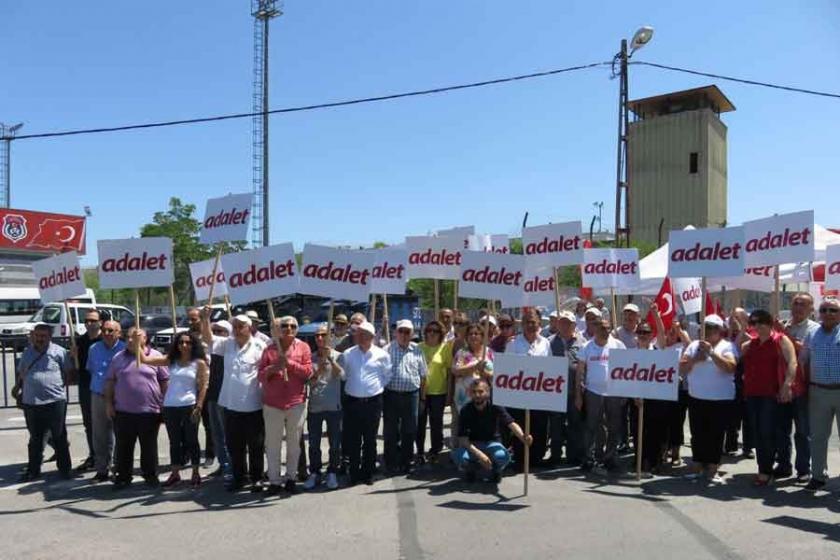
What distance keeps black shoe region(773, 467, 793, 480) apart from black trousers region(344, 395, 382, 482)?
13.7ft

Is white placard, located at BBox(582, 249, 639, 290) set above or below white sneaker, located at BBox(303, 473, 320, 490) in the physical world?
above

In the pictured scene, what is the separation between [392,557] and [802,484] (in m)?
4.49

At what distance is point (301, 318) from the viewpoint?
91.6 feet

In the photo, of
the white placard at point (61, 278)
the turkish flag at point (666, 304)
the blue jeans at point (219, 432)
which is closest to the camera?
the blue jeans at point (219, 432)

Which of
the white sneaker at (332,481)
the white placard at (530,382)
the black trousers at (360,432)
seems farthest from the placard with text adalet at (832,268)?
the white sneaker at (332,481)

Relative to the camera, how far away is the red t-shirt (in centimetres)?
685

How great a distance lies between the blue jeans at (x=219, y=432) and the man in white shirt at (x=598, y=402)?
3809 mm

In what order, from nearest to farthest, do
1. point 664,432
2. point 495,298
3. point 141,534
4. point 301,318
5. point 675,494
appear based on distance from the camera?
point 141,534
point 675,494
point 664,432
point 495,298
point 301,318

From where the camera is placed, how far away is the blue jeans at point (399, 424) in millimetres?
7297

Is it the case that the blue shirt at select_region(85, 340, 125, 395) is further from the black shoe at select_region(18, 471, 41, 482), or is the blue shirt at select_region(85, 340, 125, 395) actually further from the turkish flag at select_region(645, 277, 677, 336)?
the turkish flag at select_region(645, 277, 677, 336)

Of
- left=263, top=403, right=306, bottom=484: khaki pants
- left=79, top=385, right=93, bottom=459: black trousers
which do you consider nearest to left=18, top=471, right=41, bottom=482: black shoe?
left=79, top=385, right=93, bottom=459: black trousers

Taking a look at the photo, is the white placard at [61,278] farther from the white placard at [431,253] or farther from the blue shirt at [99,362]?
the white placard at [431,253]

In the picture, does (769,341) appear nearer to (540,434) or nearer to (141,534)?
(540,434)

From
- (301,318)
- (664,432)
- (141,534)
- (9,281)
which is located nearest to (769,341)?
(664,432)
